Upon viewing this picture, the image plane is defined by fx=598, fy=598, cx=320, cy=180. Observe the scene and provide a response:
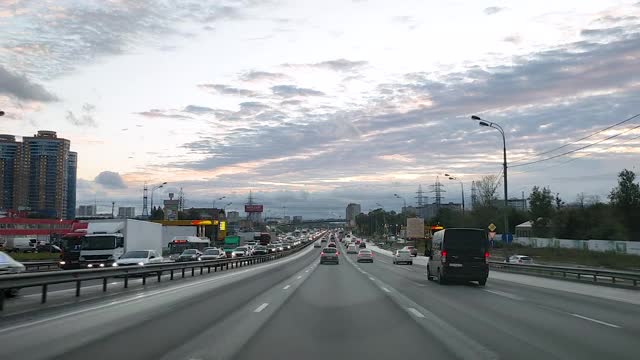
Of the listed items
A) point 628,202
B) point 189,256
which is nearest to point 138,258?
point 189,256

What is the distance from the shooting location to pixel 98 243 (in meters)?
37.7

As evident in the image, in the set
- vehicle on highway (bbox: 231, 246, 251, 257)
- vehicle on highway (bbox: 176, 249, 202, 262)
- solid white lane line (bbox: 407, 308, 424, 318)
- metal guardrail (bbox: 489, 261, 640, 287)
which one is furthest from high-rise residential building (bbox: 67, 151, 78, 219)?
solid white lane line (bbox: 407, 308, 424, 318)

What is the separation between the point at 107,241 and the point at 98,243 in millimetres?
571

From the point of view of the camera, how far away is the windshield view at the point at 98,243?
37.6m

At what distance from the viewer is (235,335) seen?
11914 mm

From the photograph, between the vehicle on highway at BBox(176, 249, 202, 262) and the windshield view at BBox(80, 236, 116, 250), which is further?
the vehicle on highway at BBox(176, 249, 202, 262)

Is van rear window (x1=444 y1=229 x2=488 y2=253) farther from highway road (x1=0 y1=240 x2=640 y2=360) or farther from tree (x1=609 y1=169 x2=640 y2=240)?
tree (x1=609 y1=169 x2=640 y2=240)

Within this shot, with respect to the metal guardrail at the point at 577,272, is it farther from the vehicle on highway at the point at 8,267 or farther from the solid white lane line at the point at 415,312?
the vehicle on highway at the point at 8,267

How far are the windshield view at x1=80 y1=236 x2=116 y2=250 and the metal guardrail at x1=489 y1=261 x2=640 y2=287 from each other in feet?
89.6

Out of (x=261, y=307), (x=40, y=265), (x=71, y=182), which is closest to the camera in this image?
(x=261, y=307)

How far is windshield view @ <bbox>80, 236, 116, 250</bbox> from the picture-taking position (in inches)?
1480

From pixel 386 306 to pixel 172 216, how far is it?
131981 mm

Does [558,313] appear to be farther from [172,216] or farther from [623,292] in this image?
[172,216]

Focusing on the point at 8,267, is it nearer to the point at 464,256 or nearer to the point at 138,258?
the point at 138,258
